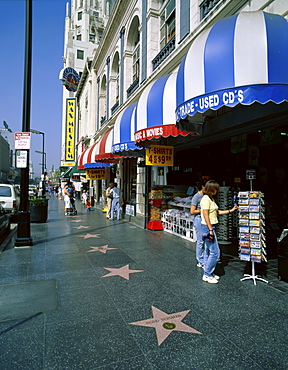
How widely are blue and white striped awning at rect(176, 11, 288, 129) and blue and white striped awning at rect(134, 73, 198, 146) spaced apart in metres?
1.73

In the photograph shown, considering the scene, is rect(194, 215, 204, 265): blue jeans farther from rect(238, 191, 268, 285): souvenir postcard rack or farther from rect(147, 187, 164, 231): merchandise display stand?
rect(147, 187, 164, 231): merchandise display stand

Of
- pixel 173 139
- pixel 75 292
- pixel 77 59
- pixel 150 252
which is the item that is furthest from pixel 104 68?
pixel 77 59

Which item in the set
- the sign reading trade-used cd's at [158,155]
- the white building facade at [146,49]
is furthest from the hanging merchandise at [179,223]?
the sign reading trade-used cd's at [158,155]

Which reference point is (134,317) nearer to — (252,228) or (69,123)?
(252,228)

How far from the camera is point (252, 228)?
443cm

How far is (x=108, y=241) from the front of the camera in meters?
7.71

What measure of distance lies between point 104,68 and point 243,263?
21.4 metres

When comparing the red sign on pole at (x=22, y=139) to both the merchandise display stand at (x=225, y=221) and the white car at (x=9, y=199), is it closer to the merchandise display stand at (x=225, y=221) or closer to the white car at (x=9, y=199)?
the merchandise display stand at (x=225, y=221)

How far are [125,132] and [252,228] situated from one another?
5.84 metres

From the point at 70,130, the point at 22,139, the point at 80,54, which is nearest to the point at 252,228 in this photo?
the point at 22,139

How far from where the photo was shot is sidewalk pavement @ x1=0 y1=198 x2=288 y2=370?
8.16 feet

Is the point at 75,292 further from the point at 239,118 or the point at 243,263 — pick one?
the point at 239,118

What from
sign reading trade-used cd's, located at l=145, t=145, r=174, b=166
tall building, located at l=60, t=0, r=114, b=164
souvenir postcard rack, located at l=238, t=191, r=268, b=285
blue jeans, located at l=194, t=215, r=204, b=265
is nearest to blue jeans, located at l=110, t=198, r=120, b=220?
sign reading trade-used cd's, located at l=145, t=145, r=174, b=166

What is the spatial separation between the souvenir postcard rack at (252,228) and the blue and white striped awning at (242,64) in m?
1.69
